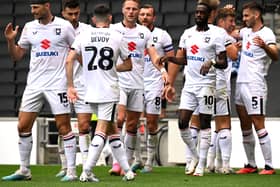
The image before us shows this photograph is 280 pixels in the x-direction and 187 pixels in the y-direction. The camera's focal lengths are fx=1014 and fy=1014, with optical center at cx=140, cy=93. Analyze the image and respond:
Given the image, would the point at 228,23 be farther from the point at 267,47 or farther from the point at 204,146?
the point at 204,146

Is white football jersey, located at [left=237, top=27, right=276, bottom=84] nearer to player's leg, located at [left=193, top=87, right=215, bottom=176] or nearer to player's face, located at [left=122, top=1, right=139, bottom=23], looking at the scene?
player's leg, located at [left=193, top=87, right=215, bottom=176]

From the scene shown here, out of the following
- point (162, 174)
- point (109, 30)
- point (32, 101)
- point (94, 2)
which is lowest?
point (162, 174)

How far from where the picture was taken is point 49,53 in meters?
11.6

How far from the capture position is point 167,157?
1797 cm

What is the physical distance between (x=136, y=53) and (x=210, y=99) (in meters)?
1.25

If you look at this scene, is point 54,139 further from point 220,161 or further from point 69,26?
point 69,26

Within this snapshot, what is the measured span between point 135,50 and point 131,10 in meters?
0.68

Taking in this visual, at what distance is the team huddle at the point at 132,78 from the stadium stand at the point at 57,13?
5.87 meters

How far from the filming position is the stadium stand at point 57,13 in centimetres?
2012

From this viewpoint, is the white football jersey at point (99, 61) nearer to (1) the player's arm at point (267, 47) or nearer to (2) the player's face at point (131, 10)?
(2) the player's face at point (131, 10)

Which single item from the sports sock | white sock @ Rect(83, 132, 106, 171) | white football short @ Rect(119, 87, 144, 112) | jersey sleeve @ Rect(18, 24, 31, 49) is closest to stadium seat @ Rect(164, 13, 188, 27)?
white football short @ Rect(119, 87, 144, 112)

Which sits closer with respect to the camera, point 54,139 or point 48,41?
point 48,41

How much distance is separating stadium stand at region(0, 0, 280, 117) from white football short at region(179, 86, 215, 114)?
6923mm

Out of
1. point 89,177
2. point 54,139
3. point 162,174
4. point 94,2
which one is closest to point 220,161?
point 162,174
